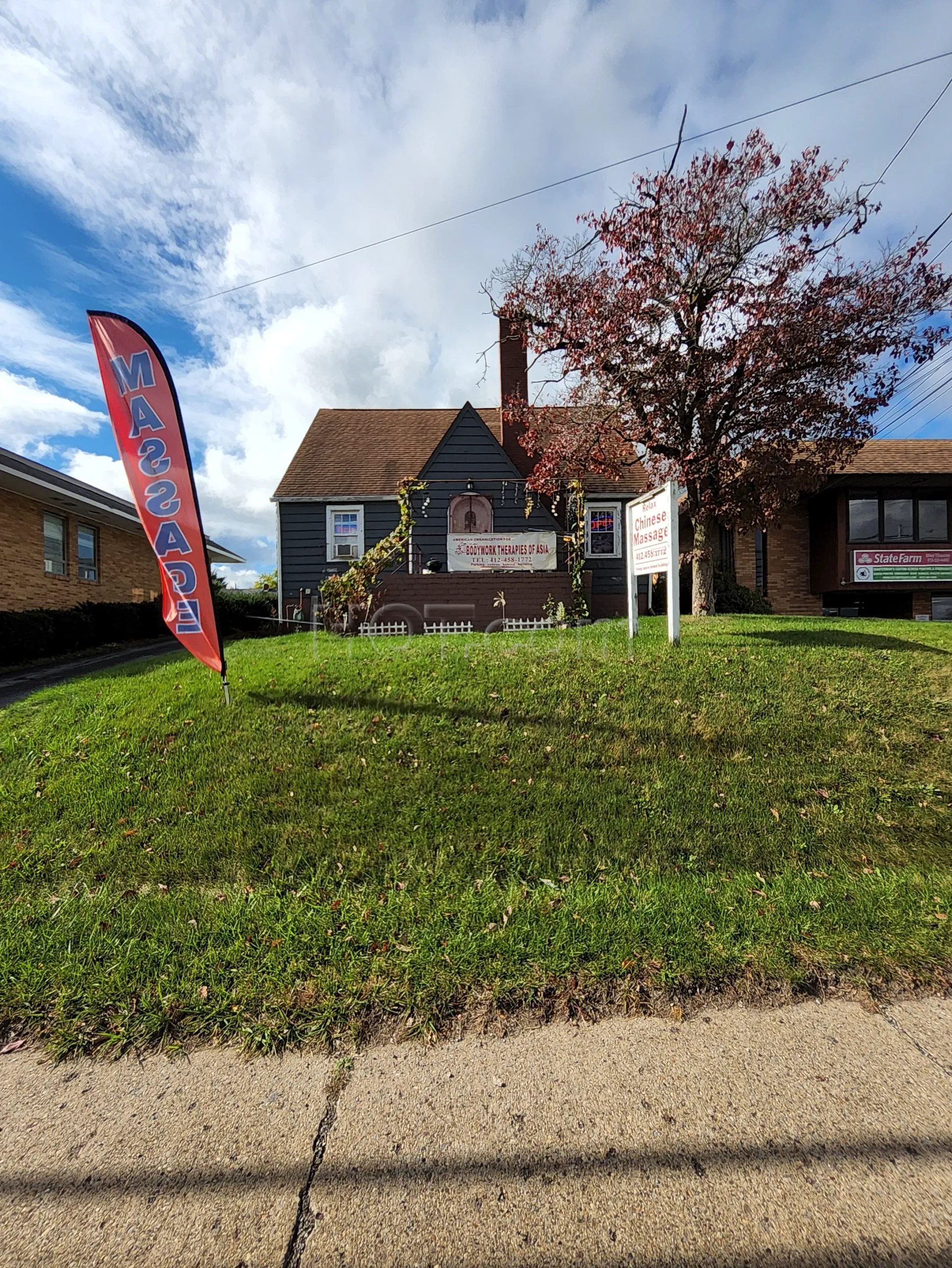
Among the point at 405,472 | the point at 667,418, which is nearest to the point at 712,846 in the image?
the point at 667,418

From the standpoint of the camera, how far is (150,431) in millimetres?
5180

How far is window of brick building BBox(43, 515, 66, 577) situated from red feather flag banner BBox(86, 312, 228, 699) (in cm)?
1272

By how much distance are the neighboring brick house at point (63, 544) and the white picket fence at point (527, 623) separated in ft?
37.6

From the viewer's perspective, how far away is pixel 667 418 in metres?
9.80

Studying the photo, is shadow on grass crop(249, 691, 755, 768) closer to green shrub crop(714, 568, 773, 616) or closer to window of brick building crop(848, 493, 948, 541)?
green shrub crop(714, 568, 773, 616)

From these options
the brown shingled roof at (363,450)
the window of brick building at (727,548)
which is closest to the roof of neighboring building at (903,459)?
the window of brick building at (727,548)

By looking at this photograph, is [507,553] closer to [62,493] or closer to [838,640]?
[838,640]

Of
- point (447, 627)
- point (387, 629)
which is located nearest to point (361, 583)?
point (387, 629)

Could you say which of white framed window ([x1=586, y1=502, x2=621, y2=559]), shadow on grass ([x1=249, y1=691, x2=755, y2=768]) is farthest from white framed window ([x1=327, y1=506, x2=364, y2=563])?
shadow on grass ([x1=249, y1=691, x2=755, y2=768])

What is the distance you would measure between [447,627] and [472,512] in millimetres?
5163

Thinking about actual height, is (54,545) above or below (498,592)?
above

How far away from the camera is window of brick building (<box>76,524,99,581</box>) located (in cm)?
1681

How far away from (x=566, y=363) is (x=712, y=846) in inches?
342

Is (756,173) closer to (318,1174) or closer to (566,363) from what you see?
(566,363)
